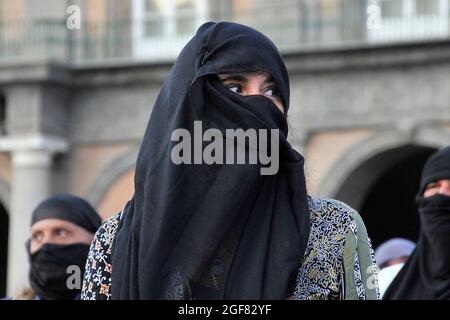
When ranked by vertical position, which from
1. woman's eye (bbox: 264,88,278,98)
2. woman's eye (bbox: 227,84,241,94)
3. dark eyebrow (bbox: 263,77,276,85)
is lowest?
woman's eye (bbox: 264,88,278,98)

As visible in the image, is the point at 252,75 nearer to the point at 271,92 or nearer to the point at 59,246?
the point at 271,92

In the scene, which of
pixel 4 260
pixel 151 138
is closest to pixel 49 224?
pixel 151 138

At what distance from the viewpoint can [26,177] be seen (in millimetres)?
15117

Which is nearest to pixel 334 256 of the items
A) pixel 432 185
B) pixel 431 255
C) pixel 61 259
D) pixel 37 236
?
pixel 431 255

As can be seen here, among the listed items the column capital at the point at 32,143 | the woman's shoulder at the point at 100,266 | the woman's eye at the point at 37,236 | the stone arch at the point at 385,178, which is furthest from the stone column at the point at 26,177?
the woman's shoulder at the point at 100,266

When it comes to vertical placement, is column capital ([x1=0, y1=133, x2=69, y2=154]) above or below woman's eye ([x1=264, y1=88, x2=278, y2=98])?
below

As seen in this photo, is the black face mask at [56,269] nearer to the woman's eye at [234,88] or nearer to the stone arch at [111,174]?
the woman's eye at [234,88]

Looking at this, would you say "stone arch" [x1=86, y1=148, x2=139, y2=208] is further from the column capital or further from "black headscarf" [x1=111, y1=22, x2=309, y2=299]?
"black headscarf" [x1=111, y1=22, x2=309, y2=299]

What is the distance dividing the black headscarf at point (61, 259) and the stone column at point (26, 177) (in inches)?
370

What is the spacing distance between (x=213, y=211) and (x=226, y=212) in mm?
27

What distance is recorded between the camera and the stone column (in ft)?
48.8

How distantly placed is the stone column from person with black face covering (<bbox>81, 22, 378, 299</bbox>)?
1233 centimetres

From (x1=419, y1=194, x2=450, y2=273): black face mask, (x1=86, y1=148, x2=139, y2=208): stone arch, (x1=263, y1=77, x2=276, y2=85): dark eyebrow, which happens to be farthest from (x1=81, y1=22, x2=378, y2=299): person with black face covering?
(x1=86, y1=148, x2=139, y2=208): stone arch

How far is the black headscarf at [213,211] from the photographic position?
2461 mm
